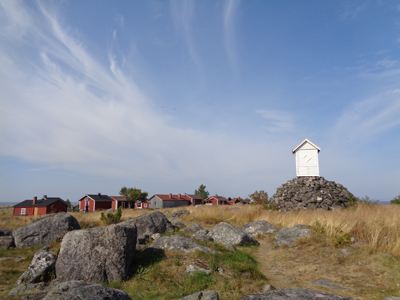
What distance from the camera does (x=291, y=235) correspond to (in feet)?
40.1

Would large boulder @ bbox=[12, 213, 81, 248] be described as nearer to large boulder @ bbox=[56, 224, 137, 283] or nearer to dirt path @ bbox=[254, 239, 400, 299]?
large boulder @ bbox=[56, 224, 137, 283]

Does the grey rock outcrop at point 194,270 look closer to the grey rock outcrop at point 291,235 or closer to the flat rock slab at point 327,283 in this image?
the flat rock slab at point 327,283

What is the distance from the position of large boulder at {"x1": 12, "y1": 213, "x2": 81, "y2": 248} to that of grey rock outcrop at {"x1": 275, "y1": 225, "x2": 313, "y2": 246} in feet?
33.9

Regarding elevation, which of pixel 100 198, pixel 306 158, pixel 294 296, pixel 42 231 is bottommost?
pixel 42 231

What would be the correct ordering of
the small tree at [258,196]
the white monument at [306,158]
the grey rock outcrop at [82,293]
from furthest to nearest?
the small tree at [258,196]
the white monument at [306,158]
the grey rock outcrop at [82,293]

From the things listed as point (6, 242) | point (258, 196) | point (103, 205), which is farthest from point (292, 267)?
point (103, 205)

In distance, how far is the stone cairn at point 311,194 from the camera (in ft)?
63.9

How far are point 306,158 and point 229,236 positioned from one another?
40.8 feet

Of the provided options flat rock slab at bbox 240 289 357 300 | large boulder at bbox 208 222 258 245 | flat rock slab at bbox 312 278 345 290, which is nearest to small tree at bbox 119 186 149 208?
large boulder at bbox 208 222 258 245

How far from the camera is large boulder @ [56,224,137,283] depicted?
708 cm

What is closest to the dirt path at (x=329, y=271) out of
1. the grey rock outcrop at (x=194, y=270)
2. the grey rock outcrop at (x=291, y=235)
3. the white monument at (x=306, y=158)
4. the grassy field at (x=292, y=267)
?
the grassy field at (x=292, y=267)

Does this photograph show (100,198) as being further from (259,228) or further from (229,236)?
(229,236)

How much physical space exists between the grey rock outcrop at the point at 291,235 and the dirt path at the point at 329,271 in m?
1.01

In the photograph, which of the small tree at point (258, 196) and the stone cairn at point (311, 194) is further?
the small tree at point (258, 196)
